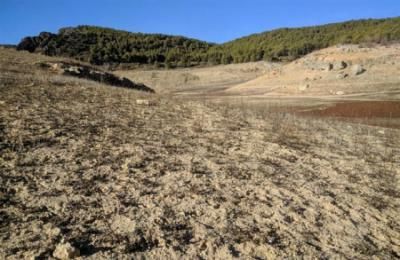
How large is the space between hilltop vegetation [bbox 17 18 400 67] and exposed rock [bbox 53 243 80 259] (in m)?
50.5

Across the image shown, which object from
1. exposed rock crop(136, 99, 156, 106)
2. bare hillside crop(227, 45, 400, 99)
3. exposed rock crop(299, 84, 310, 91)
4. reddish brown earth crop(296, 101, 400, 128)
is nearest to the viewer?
exposed rock crop(136, 99, 156, 106)

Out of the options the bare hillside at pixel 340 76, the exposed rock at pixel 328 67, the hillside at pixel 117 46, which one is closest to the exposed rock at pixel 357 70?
the bare hillside at pixel 340 76

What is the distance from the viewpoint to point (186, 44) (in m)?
93.4

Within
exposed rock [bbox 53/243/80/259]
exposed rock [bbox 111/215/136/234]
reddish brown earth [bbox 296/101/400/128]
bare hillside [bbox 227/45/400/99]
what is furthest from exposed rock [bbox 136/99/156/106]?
→ bare hillside [bbox 227/45/400/99]

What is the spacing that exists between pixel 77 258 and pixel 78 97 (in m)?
6.82

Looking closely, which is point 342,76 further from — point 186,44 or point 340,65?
point 186,44

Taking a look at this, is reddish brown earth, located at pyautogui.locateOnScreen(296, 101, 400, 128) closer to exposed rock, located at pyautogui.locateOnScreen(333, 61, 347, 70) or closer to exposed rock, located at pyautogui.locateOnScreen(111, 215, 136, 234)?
exposed rock, located at pyautogui.locateOnScreen(111, 215, 136, 234)

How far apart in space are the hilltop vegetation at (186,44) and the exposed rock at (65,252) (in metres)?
50.5

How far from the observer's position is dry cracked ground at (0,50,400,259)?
12.6ft

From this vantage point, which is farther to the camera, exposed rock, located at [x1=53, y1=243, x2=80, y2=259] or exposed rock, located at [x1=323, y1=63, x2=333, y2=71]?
exposed rock, located at [x1=323, y1=63, x2=333, y2=71]

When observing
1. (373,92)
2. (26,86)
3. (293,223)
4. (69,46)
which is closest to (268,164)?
(293,223)

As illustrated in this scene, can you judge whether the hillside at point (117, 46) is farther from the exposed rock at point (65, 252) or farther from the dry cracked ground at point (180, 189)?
the exposed rock at point (65, 252)

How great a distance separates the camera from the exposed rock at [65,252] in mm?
3388

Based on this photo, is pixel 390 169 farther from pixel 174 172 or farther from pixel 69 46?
pixel 69 46
